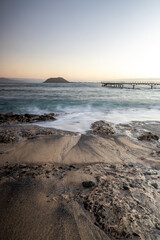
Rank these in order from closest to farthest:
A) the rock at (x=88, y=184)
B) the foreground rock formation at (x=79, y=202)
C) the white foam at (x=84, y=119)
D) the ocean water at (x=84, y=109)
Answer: the foreground rock formation at (x=79, y=202), the rock at (x=88, y=184), the white foam at (x=84, y=119), the ocean water at (x=84, y=109)

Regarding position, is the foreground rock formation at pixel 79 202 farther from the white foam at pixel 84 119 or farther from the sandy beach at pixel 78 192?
the white foam at pixel 84 119

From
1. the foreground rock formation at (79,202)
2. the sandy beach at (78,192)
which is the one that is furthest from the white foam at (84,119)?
the foreground rock formation at (79,202)

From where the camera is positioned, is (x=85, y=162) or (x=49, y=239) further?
(x=85, y=162)

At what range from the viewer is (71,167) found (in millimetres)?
3500

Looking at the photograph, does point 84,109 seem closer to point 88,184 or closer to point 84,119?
point 84,119

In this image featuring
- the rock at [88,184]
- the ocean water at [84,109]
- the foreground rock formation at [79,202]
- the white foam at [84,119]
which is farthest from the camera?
the ocean water at [84,109]

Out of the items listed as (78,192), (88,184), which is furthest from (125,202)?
(78,192)

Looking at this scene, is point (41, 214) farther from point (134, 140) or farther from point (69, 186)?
point (134, 140)

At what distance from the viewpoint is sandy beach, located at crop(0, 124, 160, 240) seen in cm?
200

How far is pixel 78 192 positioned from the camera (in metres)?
2.66

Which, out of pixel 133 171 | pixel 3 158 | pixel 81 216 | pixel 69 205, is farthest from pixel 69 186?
pixel 3 158

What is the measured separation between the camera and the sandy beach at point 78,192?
200 centimetres

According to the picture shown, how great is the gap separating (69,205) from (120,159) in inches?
82.6

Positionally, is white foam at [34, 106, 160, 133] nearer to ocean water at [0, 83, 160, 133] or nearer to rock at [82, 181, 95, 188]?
ocean water at [0, 83, 160, 133]
